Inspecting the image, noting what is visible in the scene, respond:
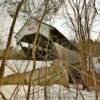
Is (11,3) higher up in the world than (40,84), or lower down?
higher up

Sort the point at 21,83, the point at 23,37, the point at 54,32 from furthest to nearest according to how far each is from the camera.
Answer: the point at 23,37, the point at 54,32, the point at 21,83

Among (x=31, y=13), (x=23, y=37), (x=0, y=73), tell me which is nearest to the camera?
(x=0, y=73)

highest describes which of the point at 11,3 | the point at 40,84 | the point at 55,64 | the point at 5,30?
the point at 11,3

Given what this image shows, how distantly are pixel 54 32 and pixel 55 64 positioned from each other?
550 cm

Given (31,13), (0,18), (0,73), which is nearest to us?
(0,73)

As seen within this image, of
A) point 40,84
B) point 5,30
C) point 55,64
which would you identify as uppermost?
point 5,30

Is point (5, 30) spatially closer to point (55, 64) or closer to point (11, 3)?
point (11, 3)

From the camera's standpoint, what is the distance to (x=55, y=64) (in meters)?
1.73

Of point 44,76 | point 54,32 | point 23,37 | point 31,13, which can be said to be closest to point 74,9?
point 31,13

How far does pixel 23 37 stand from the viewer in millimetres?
8133

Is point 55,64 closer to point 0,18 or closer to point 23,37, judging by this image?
point 0,18

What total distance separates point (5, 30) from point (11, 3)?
231 millimetres

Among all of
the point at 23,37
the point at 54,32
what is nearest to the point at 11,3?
the point at 54,32

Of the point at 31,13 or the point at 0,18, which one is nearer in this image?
the point at 31,13
